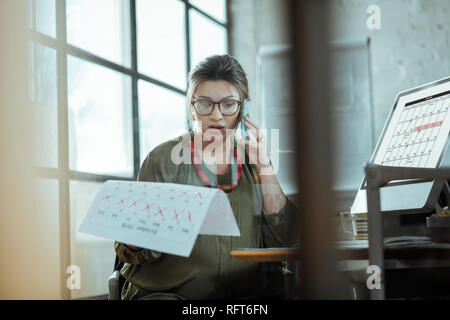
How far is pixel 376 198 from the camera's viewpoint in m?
0.63

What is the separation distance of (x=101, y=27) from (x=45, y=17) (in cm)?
29

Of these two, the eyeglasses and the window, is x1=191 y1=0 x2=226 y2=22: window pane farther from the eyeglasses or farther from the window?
the eyeglasses

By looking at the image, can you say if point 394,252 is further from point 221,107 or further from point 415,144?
point 221,107

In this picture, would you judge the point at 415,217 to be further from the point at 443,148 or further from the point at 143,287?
the point at 143,287

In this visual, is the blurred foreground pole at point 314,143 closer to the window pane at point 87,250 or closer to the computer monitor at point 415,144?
the computer monitor at point 415,144

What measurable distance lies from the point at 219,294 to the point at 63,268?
57 centimetres

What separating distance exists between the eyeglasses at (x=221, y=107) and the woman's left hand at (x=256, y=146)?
3 cm

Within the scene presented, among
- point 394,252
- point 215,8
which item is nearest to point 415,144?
point 394,252

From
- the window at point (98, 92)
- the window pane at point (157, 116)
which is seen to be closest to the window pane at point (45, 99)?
the window at point (98, 92)

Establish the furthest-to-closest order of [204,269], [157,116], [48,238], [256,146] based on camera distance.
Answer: [157,116], [48,238], [256,146], [204,269]

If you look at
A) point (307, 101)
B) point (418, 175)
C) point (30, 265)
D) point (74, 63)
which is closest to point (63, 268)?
point (30, 265)

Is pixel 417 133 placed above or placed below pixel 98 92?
below

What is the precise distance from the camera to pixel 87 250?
151 cm

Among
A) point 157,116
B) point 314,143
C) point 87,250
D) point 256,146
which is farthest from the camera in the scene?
point 157,116
